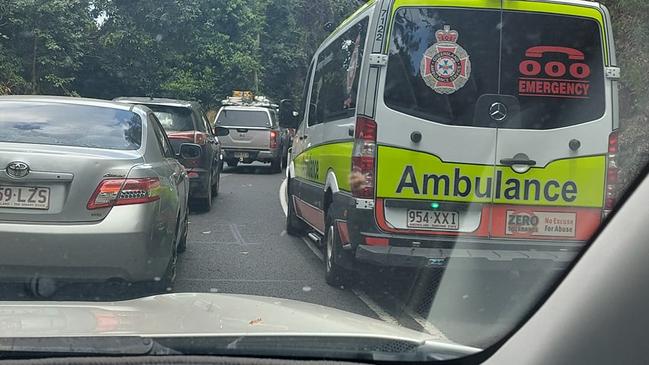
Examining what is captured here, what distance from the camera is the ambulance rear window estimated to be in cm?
545

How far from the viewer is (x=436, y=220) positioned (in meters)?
5.52

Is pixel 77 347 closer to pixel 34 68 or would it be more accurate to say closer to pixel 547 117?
pixel 547 117

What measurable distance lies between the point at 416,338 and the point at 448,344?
0.48 ft

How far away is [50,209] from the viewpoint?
470 cm

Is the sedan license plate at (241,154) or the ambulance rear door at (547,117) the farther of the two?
the sedan license plate at (241,154)

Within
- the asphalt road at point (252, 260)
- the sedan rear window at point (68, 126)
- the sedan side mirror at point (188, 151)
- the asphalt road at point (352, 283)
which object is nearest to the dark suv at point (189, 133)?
the asphalt road at point (252, 260)

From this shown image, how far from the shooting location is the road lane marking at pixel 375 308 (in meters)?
5.22

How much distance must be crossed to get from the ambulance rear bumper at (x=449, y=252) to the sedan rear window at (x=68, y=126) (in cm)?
185

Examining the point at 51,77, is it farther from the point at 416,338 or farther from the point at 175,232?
the point at 416,338

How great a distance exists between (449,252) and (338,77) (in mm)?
2182

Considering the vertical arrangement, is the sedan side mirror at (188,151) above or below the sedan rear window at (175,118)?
below

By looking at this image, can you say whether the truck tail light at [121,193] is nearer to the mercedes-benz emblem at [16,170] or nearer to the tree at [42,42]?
the mercedes-benz emblem at [16,170]

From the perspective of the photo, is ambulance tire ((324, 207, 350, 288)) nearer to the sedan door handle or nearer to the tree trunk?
the sedan door handle

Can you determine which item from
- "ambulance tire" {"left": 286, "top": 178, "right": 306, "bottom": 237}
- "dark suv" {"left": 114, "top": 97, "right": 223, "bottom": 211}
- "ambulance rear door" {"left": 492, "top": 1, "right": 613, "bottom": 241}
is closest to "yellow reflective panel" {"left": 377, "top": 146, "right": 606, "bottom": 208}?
"ambulance rear door" {"left": 492, "top": 1, "right": 613, "bottom": 241}
